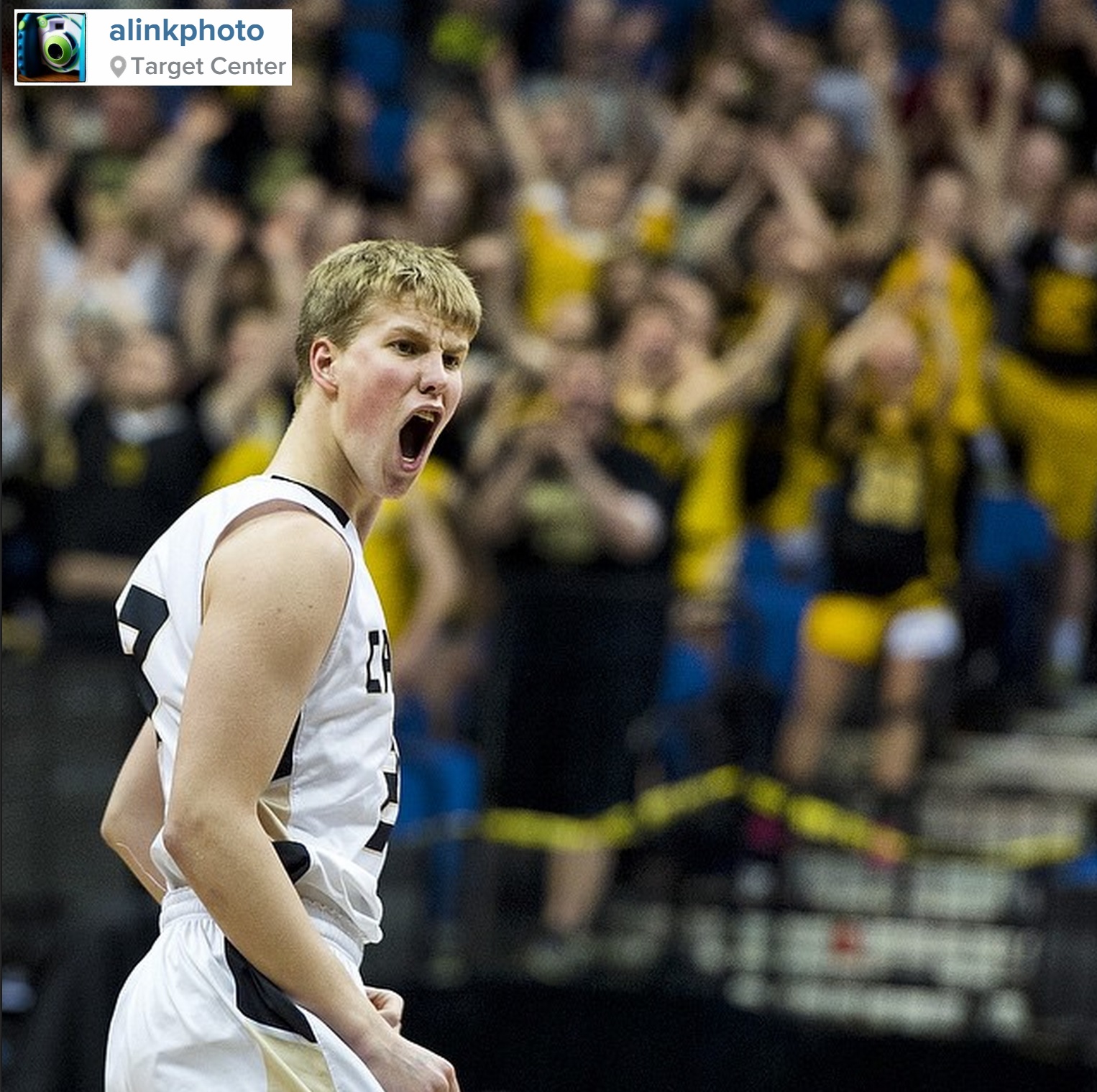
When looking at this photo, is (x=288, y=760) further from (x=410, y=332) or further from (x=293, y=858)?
(x=410, y=332)

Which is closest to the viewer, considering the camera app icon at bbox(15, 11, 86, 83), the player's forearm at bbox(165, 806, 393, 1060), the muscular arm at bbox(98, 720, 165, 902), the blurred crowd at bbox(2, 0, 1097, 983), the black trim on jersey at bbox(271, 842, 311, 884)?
the player's forearm at bbox(165, 806, 393, 1060)

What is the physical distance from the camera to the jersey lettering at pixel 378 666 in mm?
3072

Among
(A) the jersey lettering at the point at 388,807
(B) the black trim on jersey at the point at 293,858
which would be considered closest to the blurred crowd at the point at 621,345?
(A) the jersey lettering at the point at 388,807

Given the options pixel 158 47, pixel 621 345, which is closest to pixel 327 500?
pixel 158 47

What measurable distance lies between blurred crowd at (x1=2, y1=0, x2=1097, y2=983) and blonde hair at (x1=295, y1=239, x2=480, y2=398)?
16.7 feet

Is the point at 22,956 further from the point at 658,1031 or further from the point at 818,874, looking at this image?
the point at 818,874

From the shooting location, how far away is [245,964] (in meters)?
2.99

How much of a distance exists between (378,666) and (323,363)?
43 centimetres

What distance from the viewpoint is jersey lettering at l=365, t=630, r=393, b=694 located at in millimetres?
3072

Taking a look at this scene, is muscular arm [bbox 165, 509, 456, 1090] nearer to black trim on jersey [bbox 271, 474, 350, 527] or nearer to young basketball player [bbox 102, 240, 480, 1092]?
young basketball player [bbox 102, 240, 480, 1092]

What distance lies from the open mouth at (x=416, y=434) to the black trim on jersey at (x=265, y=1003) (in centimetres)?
72

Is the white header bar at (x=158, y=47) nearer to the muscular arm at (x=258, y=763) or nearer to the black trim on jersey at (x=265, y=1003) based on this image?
the muscular arm at (x=258, y=763)

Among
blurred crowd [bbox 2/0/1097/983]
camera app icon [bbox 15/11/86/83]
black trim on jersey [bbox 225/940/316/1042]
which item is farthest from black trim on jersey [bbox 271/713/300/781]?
blurred crowd [bbox 2/0/1097/983]

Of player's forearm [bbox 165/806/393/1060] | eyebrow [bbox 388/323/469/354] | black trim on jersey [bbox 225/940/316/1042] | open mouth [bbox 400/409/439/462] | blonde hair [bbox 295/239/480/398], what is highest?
blonde hair [bbox 295/239/480/398]
